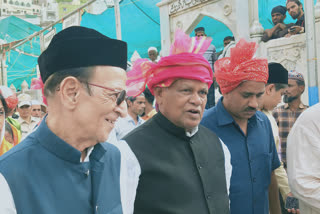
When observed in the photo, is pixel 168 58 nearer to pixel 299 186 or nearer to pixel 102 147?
pixel 102 147

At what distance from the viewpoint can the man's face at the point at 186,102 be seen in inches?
88.7

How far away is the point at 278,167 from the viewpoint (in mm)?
3010

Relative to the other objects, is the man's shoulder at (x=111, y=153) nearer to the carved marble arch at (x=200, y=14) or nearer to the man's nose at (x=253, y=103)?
the man's nose at (x=253, y=103)

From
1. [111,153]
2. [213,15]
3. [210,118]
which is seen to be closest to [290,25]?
[213,15]

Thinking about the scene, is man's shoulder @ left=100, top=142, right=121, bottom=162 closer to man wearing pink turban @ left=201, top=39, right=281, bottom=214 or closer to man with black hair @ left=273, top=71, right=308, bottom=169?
man wearing pink turban @ left=201, top=39, right=281, bottom=214

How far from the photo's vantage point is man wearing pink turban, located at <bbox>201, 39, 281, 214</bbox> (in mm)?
2631

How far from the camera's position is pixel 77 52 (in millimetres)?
1512

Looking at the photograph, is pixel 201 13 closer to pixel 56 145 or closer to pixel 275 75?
pixel 275 75

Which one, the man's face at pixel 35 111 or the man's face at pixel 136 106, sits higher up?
the man's face at pixel 136 106

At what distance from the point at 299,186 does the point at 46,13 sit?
2026 inches

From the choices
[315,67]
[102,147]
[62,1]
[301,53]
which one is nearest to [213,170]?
[102,147]

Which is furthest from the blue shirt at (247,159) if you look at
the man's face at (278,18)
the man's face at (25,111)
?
the man's face at (25,111)

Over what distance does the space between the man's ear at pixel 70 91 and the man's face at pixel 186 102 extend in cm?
91

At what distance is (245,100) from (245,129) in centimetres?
25
